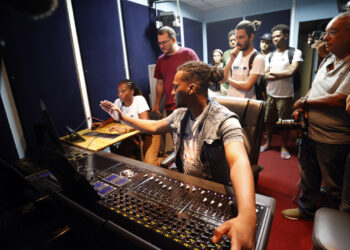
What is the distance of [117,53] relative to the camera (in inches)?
147

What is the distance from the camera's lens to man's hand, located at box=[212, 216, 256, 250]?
59cm

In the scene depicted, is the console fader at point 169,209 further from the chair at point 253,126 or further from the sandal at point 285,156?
the sandal at point 285,156

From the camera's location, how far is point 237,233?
62 cm

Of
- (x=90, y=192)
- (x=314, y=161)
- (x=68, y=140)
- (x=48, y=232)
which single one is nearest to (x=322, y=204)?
(x=314, y=161)

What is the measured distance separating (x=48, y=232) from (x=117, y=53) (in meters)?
3.49

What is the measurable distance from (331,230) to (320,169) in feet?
2.94

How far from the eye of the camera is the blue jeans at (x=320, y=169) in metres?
1.76

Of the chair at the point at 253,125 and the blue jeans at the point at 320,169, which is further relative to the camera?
the blue jeans at the point at 320,169

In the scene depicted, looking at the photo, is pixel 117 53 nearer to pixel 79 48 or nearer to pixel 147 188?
pixel 79 48

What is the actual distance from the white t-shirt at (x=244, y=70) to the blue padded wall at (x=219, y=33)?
3.77 metres

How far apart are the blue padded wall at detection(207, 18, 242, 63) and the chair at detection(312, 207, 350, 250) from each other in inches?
228

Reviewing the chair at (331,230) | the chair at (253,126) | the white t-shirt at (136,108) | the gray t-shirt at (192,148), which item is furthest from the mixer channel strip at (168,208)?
the white t-shirt at (136,108)

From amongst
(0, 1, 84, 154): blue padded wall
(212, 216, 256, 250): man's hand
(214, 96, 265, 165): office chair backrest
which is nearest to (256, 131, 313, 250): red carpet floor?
(214, 96, 265, 165): office chair backrest

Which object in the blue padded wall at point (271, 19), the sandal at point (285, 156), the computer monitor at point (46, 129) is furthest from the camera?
the blue padded wall at point (271, 19)
